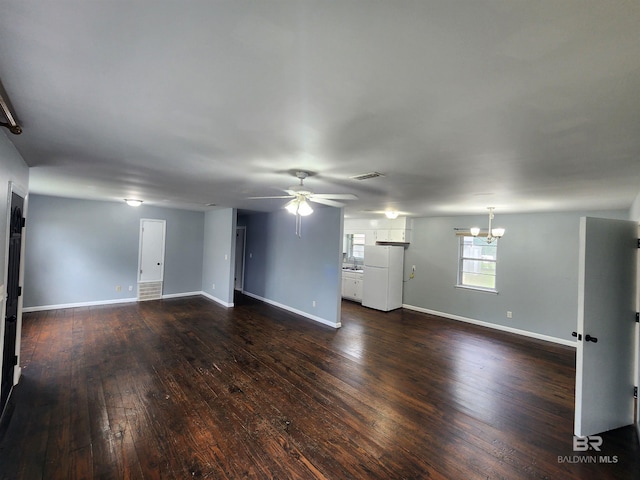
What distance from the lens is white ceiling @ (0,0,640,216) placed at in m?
0.90

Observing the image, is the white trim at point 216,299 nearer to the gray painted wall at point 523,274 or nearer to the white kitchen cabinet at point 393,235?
the white kitchen cabinet at point 393,235

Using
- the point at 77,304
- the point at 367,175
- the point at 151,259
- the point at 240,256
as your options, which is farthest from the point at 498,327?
the point at 77,304

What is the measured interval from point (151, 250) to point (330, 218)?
15.6ft

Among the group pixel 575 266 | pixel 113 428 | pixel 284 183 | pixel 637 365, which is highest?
pixel 284 183

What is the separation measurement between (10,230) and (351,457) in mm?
3455

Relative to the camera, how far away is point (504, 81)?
1196mm

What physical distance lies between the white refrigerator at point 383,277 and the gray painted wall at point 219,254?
3418mm

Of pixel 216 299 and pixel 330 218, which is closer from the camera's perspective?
pixel 330 218

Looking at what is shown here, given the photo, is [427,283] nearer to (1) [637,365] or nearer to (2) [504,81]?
(1) [637,365]

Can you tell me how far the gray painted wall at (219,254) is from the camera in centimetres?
659

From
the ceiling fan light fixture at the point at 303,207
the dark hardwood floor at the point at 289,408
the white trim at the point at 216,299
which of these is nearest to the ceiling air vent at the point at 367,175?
the ceiling fan light fixture at the point at 303,207

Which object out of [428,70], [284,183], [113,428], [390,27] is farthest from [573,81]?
[113,428]

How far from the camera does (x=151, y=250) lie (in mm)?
7004

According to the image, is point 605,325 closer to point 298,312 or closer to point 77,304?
point 298,312
